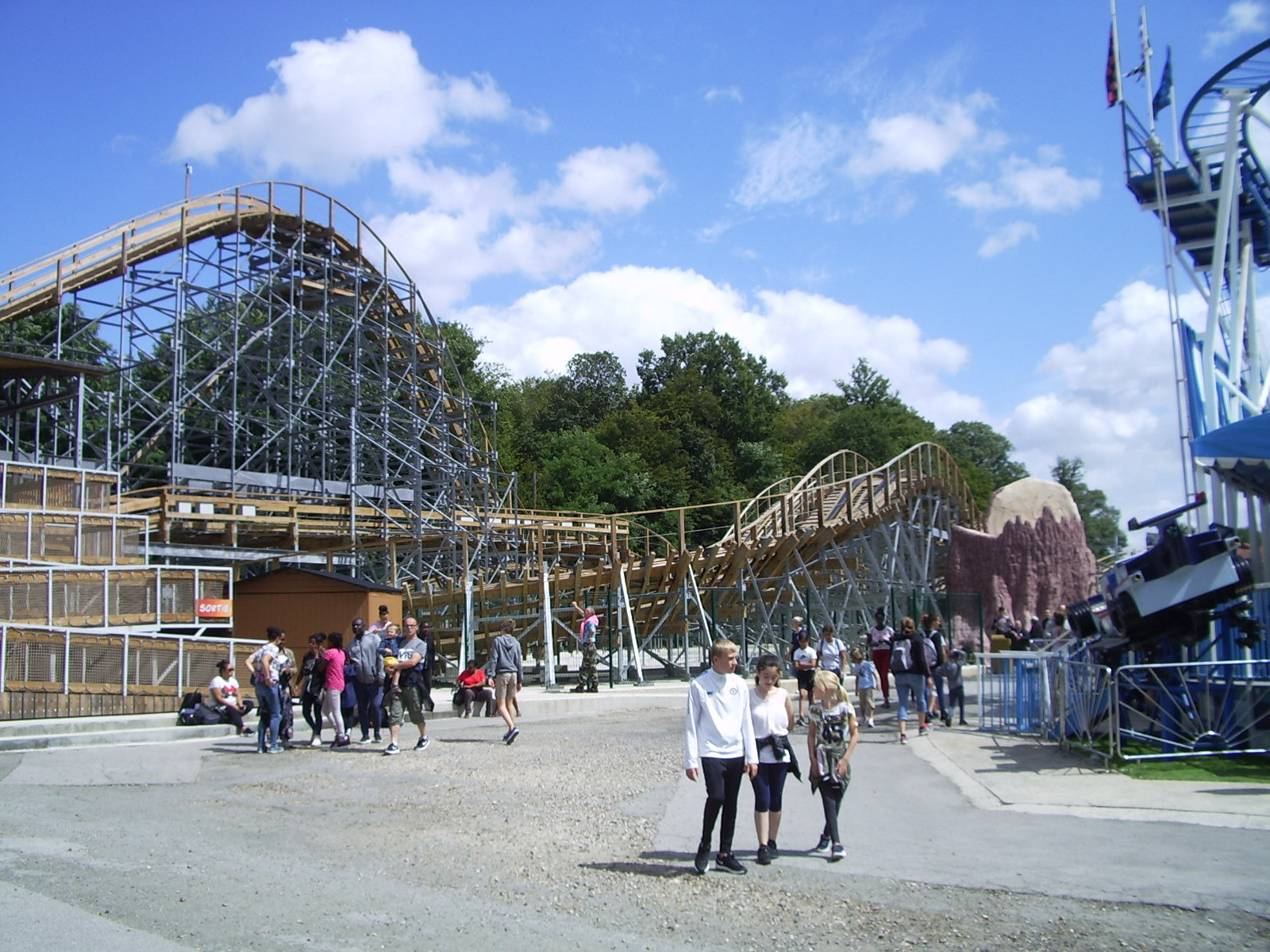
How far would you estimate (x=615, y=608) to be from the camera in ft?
88.1

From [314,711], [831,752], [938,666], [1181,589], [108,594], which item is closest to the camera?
[831,752]

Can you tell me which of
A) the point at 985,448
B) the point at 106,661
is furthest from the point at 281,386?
the point at 985,448

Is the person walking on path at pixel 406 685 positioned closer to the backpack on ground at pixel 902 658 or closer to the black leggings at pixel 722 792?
the backpack on ground at pixel 902 658

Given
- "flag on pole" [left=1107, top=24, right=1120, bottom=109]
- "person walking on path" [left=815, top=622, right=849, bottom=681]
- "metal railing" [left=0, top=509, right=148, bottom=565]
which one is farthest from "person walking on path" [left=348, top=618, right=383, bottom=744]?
"flag on pole" [left=1107, top=24, right=1120, bottom=109]

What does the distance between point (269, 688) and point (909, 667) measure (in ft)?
25.5

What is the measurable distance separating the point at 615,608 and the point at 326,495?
29.4ft

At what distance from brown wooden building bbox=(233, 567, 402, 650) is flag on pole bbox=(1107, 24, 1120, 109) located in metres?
20.1

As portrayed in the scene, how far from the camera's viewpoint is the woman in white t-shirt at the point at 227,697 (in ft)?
49.4

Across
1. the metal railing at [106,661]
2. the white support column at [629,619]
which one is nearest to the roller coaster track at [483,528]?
the white support column at [629,619]

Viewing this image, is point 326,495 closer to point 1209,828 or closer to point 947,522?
point 947,522

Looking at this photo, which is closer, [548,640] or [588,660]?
[588,660]

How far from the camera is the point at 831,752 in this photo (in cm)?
755

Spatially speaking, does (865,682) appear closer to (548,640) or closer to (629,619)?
(548,640)

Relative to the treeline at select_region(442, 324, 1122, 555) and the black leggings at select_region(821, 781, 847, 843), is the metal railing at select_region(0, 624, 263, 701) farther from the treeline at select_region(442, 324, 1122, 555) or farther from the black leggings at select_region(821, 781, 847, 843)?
the treeline at select_region(442, 324, 1122, 555)
